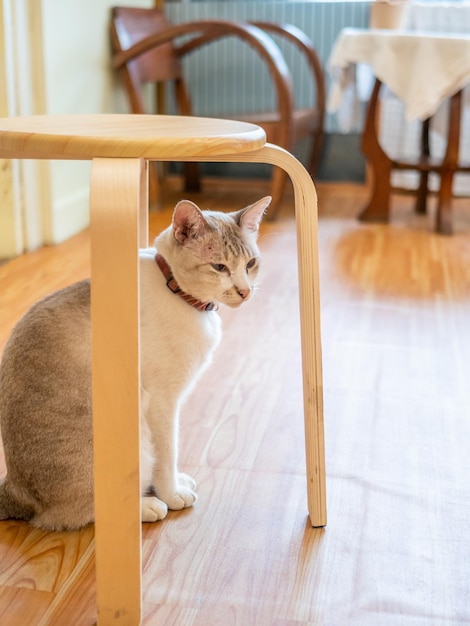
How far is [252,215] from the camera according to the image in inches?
48.0

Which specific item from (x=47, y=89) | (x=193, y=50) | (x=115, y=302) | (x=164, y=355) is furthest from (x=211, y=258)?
(x=193, y=50)

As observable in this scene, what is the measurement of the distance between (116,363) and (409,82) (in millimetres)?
2399

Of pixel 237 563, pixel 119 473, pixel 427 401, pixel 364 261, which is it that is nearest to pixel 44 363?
pixel 119 473

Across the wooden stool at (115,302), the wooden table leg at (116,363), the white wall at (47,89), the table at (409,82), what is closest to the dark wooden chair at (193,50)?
the white wall at (47,89)

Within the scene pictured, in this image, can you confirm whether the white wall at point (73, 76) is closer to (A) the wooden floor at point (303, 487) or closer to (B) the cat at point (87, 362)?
(A) the wooden floor at point (303, 487)

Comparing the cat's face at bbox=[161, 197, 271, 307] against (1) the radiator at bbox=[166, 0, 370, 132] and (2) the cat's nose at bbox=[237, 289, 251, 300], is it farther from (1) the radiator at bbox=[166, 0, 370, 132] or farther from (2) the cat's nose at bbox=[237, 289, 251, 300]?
(1) the radiator at bbox=[166, 0, 370, 132]

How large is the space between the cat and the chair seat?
0.44 ft

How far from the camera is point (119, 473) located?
0.94 metres

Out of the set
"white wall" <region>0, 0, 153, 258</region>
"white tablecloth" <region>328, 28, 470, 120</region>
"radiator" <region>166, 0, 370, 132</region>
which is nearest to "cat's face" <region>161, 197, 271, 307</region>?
"white wall" <region>0, 0, 153, 258</region>

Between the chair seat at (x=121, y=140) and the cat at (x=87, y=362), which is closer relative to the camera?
the chair seat at (x=121, y=140)

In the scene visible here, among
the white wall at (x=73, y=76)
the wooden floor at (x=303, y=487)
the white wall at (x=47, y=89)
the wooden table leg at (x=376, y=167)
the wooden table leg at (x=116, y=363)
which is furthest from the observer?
the wooden table leg at (x=376, y=167)

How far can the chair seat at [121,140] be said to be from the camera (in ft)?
3.07

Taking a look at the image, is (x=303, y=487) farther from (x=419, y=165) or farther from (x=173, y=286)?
(x=419, y=165)

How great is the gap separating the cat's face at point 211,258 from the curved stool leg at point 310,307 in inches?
Answer: 2.8
